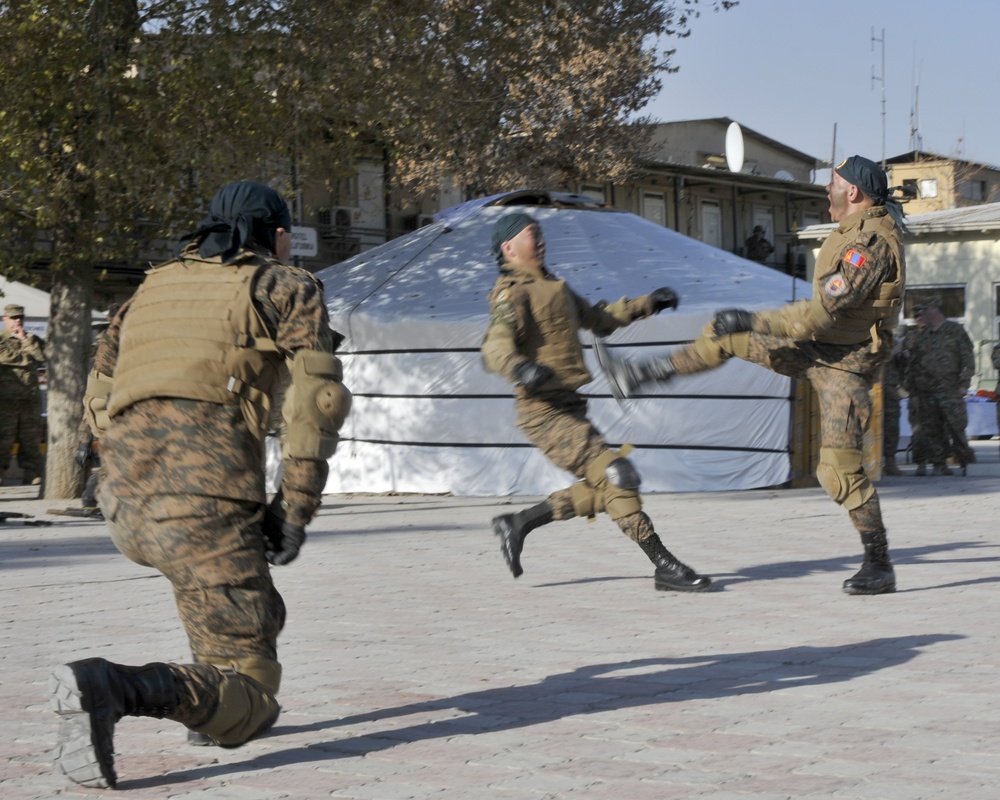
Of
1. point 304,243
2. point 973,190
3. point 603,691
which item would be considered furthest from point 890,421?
point 973,190

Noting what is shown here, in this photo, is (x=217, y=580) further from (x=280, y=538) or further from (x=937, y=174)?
(x=937, y=174)

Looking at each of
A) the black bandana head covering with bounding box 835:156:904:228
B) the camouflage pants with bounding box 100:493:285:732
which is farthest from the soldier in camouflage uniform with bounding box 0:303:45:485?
the camouflage pants with bounding box 100:493:285:732

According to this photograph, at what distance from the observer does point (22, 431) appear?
17.1 metres

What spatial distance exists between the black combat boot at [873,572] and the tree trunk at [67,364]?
977cm

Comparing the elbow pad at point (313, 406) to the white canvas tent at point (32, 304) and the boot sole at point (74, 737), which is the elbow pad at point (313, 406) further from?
the white canvas tent at point (32, 304)

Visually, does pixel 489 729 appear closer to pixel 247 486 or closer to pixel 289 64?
pixel 247 486

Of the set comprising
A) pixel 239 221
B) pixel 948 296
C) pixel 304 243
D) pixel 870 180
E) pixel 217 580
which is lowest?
pixel 217 580

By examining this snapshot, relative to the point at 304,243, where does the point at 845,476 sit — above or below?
below

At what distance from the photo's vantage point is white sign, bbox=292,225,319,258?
14.0 meters

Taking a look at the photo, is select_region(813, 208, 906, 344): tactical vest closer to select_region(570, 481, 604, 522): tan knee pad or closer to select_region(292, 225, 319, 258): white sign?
select_region(570, 481, 604, 522): tan knee pad

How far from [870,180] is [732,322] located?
90cm

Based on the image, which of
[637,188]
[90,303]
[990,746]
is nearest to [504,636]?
[990,746]

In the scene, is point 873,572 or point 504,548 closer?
point 873,572

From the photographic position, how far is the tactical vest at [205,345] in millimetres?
3955
